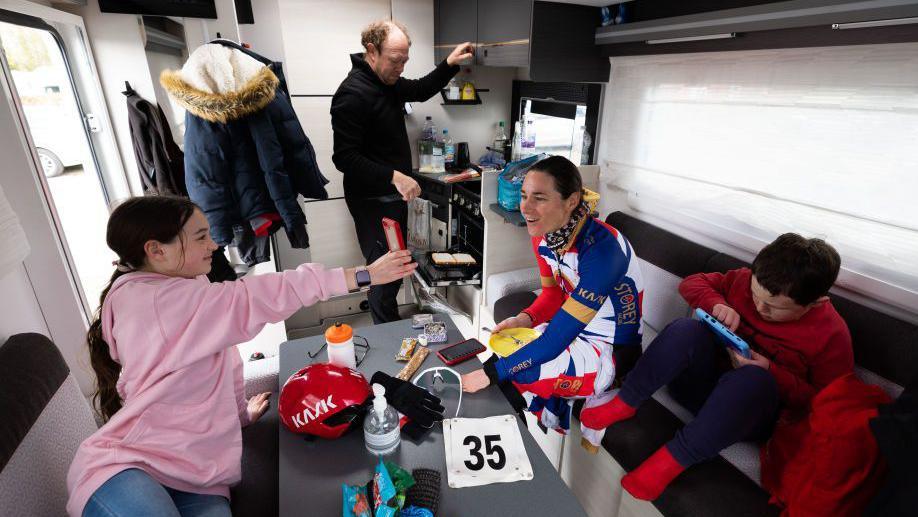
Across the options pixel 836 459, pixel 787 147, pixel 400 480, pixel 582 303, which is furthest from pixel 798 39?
pixel 400 480

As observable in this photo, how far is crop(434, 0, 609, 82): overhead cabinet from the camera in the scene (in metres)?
2.26

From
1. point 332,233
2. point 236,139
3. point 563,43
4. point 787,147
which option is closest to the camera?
point 787,147

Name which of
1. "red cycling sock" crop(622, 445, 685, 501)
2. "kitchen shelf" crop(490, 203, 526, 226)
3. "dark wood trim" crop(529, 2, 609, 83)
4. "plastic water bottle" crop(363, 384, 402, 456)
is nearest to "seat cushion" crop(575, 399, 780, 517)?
"red cycling sock" crop(622, 445, 685, 501)

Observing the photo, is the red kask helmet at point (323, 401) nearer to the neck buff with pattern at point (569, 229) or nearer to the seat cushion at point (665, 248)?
the neck buff with pattern at point (569, 229)

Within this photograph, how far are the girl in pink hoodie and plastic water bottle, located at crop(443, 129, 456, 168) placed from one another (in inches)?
89.3

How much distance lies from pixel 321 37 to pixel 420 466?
276 cm

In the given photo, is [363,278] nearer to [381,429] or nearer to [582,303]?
[381,429]

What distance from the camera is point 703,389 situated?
1.62 meters

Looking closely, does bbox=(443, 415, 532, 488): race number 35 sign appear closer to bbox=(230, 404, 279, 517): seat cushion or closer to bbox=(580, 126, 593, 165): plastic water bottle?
bbox=(230, 404, 279, 517): seat cushion

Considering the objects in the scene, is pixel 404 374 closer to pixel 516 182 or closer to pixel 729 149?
pixel 516 182

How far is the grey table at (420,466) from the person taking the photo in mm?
1020

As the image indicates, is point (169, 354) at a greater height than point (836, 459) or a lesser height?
greater

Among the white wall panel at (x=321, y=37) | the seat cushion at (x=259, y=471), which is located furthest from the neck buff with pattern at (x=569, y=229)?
the white wall panel at (x=321, y=37)

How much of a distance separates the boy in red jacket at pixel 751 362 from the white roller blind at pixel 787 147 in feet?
1.06
